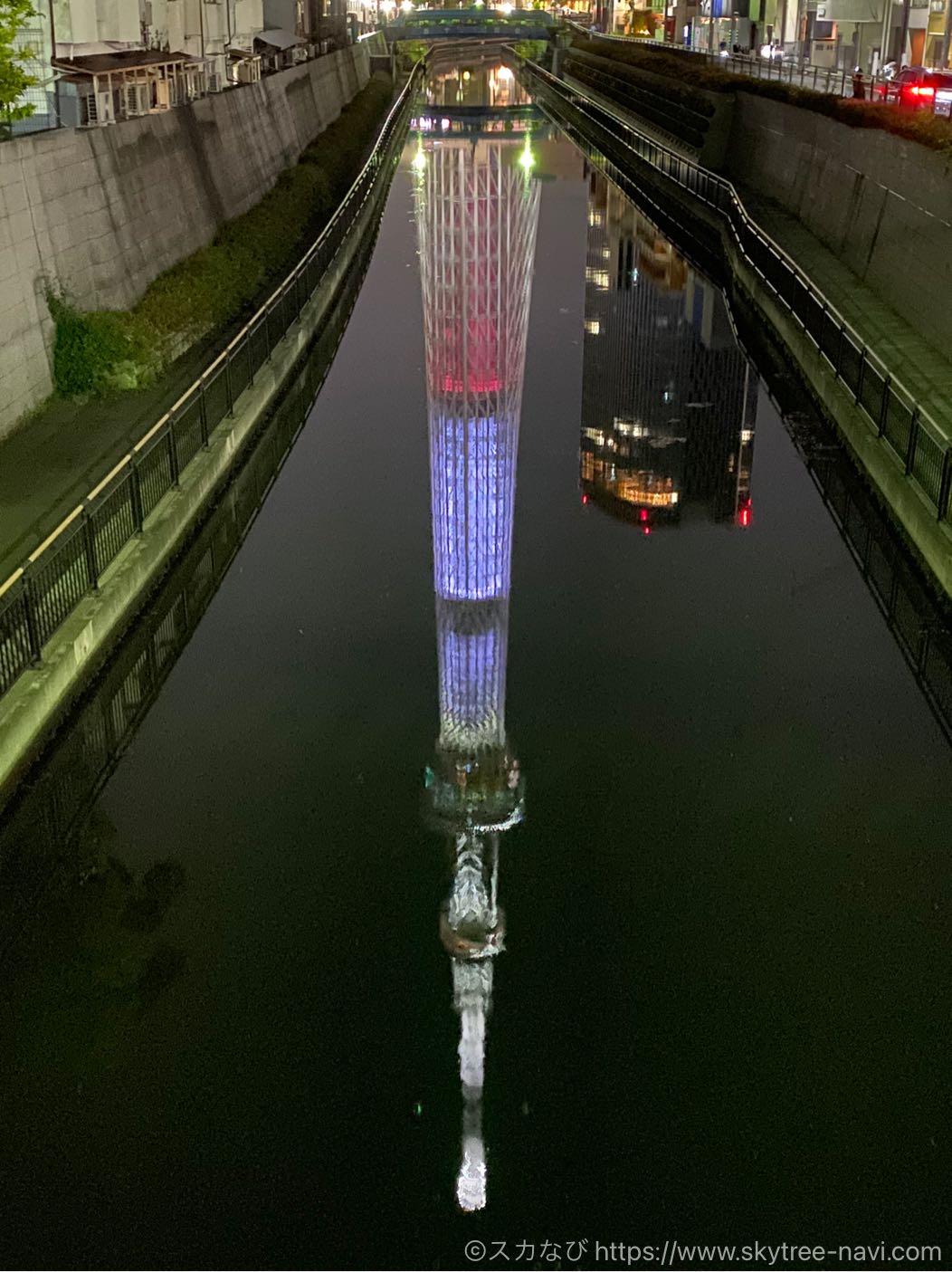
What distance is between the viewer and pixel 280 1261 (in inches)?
316

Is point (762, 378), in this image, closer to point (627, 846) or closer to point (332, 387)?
point (332, 387)

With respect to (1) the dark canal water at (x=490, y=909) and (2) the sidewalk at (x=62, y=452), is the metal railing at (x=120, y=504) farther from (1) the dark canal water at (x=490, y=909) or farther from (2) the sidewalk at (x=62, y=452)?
(1) the dark canal water at (x=490, y=909)

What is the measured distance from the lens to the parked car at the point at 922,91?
36578 millimetres

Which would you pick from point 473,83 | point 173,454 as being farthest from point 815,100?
point 473,83

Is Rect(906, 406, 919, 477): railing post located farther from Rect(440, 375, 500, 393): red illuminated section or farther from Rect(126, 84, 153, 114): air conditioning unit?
Rect(126, 84, 153, 114): air conditioning unit

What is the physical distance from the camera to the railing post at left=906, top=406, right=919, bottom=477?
57.7 ft

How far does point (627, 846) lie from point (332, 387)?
Result: 53.8 ft

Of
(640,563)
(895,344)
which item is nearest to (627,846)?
(640,563)

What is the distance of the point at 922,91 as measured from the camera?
4038 centimetres

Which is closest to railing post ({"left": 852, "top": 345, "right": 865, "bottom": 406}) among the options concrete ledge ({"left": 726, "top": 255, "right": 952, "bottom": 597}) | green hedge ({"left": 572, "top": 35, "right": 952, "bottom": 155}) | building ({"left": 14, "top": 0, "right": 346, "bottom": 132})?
concrete ledge ({"left": 726, "top": 255, "right": 952, "bottom": 597})

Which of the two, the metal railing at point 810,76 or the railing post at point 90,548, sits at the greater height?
the metal railing at point 810,76

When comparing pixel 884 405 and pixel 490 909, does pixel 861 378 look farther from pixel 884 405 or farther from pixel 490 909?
Result: pixel 490 909

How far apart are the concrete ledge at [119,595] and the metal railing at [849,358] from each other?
826 cm

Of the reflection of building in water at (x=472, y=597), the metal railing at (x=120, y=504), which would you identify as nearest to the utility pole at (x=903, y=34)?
the reflection of building in water at (x=472, y=597)
